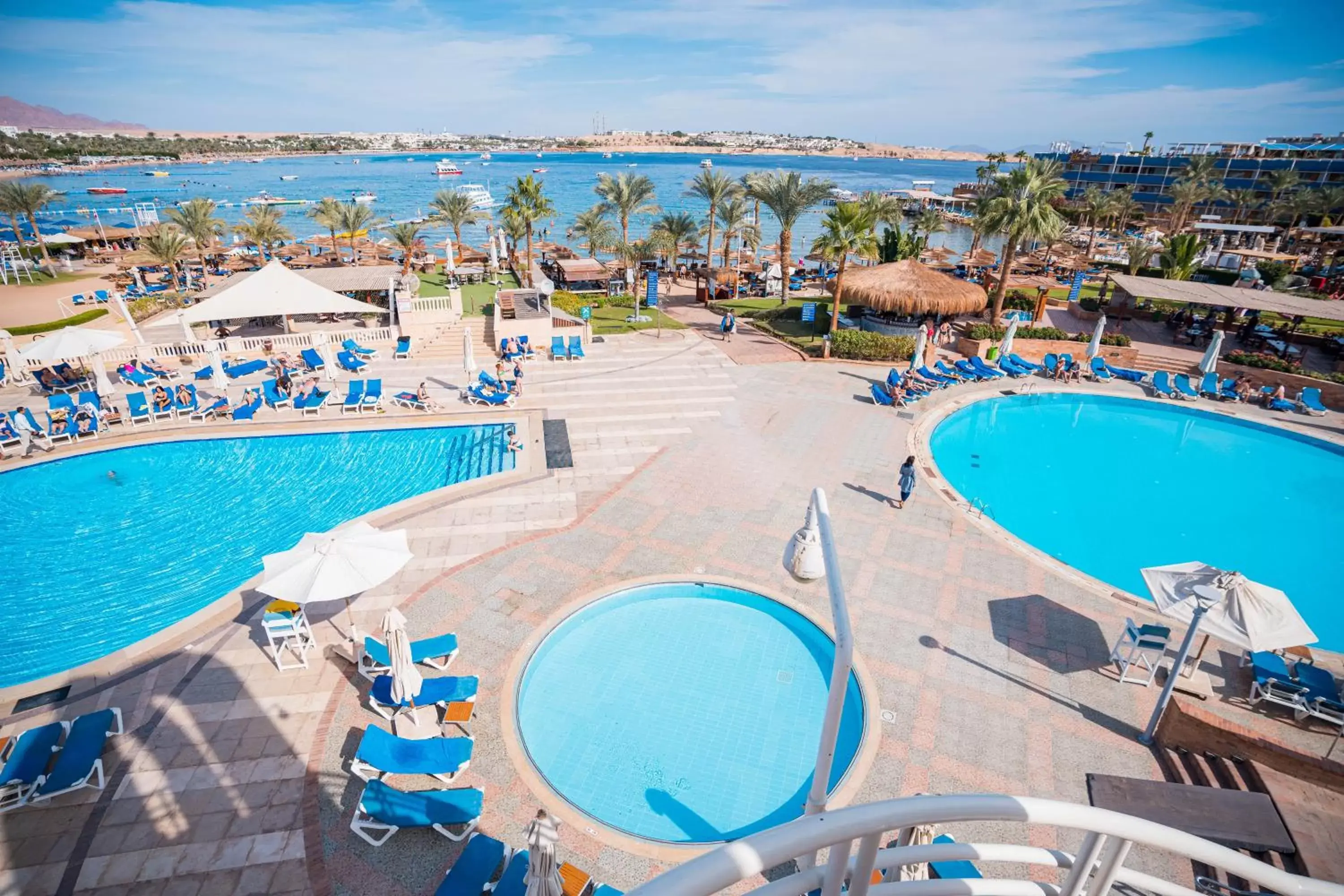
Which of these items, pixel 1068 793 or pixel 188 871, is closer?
pixel 188 871

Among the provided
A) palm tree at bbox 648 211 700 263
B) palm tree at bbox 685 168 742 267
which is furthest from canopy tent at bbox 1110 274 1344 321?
palm tree at bbox 648 211 700 263

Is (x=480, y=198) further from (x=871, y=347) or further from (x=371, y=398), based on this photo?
(x=871, y=347)

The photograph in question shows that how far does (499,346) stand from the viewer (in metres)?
23.2

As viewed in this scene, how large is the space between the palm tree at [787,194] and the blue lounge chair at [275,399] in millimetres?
22062

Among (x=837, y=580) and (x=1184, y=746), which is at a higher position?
(x=837, y=580)

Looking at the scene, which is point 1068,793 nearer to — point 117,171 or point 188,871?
point 188,871

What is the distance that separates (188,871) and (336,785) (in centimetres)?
153

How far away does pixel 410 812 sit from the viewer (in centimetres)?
722

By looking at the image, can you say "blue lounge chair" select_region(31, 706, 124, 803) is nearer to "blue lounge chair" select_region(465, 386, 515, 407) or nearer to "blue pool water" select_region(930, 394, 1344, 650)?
"blue lounge chair" select_region(465, 386, 515, 407)

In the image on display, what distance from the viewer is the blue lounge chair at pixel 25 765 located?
764 centimetres

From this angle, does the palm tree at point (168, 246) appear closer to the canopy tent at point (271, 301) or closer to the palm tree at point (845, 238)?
the canopy tent at point (271, 301)

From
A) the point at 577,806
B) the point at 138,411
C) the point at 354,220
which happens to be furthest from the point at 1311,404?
the point at 354,220

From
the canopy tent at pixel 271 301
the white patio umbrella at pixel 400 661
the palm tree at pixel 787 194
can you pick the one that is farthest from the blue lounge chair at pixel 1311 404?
the canopy tent at pixel 271 301

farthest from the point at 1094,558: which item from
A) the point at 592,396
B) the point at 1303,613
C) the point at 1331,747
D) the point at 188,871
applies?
the point at 188,871
